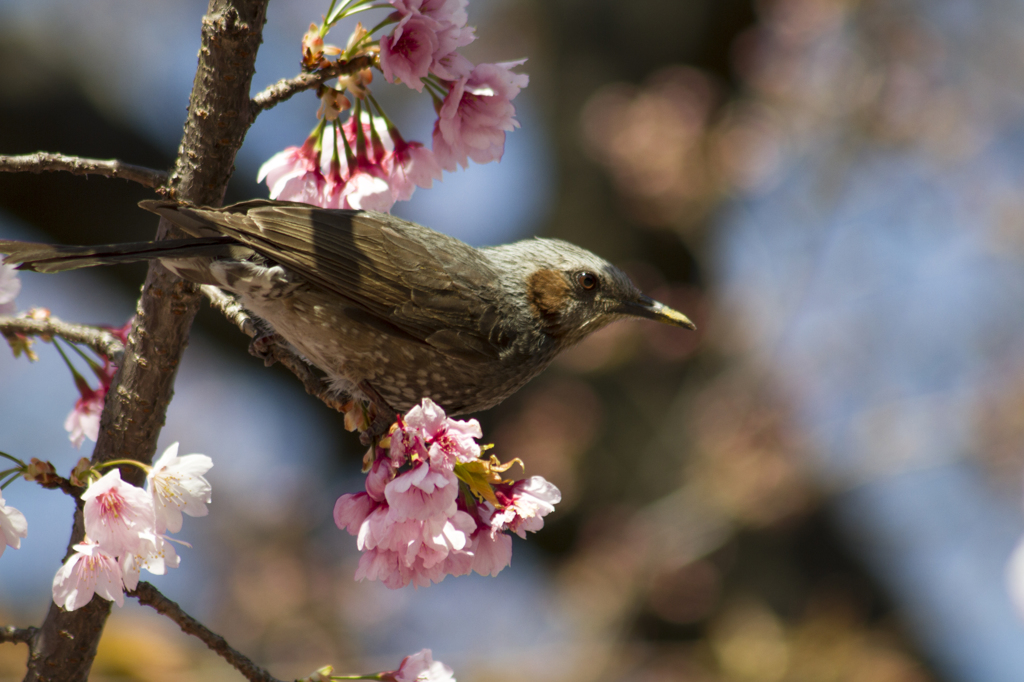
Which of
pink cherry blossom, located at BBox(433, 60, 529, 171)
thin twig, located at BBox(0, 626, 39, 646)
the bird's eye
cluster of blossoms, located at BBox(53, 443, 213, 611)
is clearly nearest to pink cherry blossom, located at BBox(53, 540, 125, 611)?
cluster of blossoms, located at BBox(53, 443, 213, 611)

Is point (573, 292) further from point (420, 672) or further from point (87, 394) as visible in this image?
point (87, 394)

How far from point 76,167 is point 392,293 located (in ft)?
2.68

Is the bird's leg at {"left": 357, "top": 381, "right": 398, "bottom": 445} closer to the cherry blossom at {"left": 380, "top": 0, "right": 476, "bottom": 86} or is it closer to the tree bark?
the tree bark

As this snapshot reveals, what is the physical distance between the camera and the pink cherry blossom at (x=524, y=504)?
1508 mm

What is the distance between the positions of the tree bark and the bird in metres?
0.07

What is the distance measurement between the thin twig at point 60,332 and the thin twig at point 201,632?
0.54 meters

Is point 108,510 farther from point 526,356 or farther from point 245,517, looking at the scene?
point 245,517

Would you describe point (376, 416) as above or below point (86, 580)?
above

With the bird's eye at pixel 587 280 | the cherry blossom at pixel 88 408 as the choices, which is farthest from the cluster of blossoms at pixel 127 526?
the bird's eye at pixel 587 280

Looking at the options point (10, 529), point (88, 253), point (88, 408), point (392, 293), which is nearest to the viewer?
point (10, 529)

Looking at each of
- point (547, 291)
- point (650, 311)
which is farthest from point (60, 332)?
point (650, 311)

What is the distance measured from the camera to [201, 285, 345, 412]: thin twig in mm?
1862

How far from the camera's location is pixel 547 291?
8.28ft

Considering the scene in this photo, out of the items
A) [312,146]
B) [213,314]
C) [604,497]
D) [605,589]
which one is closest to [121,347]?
[312,146]
